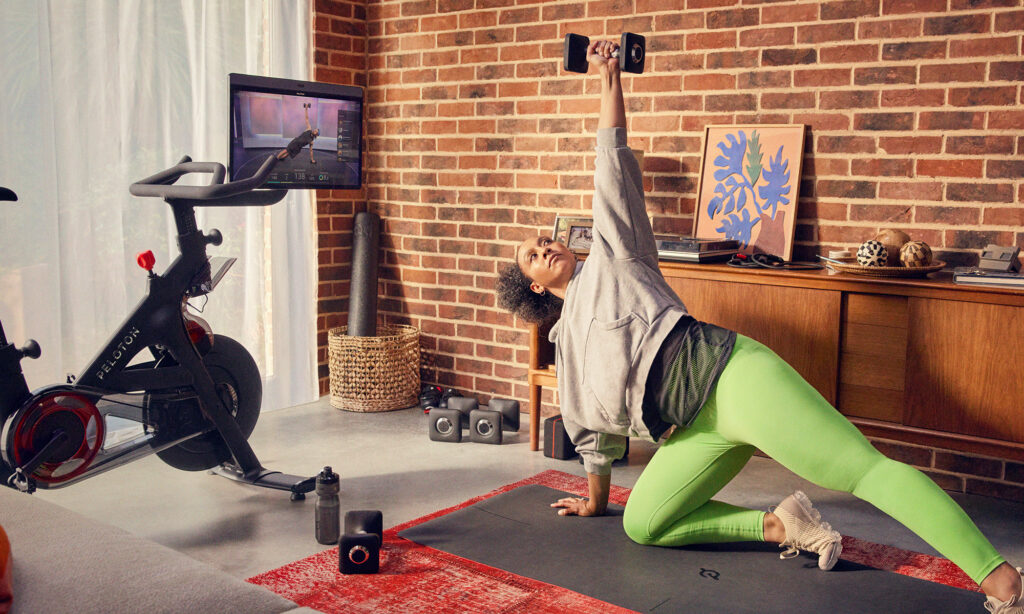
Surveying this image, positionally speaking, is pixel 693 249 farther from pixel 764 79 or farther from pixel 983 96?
pixel 983 96

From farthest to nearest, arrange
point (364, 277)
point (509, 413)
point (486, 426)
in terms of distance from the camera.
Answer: point (364, 277), point (509, 413), point (486, 426)

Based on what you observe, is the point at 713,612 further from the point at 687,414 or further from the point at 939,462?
the point at 939,462

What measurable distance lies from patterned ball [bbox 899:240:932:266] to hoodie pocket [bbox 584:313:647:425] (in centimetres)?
104

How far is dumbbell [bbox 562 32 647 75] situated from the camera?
2.50 meters

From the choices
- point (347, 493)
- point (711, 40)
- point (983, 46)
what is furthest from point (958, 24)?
point (347, 493)

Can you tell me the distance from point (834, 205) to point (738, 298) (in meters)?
0.56

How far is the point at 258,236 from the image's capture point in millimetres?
4133

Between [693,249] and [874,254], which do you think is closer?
[874,254]

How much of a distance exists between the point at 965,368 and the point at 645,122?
1.58 metres

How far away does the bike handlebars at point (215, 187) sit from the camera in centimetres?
Answer: 274

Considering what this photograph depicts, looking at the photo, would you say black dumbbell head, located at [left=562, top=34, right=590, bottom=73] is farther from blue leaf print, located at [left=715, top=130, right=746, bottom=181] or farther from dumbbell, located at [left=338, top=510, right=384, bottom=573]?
dumbbell, located at [left=338, top=510, right=384, bottom=573]

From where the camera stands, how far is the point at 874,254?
2922mm

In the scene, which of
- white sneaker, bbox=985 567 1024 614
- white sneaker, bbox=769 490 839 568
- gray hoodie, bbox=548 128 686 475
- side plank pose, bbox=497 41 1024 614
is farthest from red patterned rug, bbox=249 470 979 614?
gray hoodie, bbox=548 128 686 475

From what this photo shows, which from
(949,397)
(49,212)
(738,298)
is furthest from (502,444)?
(49,212)
